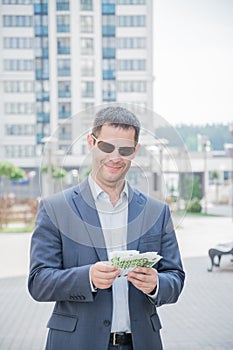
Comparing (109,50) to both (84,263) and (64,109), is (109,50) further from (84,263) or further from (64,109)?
(84,263)

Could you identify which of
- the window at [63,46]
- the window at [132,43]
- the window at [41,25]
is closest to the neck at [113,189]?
the window at [132,43]

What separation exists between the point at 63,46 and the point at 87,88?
3.05 feet

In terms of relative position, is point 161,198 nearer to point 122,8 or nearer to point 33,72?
point 122,8

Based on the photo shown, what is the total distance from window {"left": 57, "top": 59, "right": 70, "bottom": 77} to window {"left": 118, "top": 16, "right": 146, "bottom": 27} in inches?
54.3

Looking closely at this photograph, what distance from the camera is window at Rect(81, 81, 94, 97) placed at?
1177 centimetres

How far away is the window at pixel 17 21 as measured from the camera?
10.7 metres

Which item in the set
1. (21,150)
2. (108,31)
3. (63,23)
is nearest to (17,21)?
(63,23)

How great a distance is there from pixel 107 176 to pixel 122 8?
10089mm

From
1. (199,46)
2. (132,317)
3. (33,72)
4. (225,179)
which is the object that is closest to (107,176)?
(132,317)

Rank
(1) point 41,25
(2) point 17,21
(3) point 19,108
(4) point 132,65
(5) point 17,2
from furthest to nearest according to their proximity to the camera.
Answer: (3) point 19,108, (4) point 132,65, (1) point 41,25, (2) point 17,21, (5) point 17,2

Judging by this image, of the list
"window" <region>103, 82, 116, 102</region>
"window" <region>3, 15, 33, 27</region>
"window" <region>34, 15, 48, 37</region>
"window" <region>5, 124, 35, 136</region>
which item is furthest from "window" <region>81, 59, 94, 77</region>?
"window" <region>5, 124, 35, 136</region>

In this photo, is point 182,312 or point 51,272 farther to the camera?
point 182,312

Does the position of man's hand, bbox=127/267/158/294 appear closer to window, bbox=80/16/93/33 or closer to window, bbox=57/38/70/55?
window, bbox=80/16/93/33

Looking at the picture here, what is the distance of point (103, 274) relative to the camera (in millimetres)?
959
